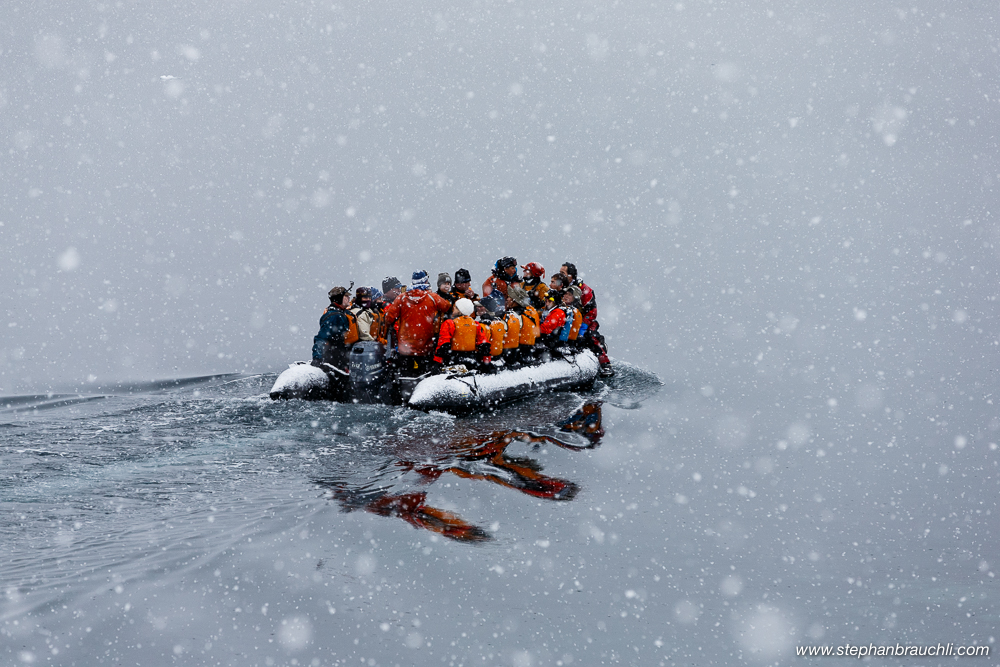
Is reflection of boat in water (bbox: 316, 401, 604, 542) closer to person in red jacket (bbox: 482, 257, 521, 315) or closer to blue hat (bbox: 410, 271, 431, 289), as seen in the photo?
blue hat (bbox: 410, 271, 431, 289)

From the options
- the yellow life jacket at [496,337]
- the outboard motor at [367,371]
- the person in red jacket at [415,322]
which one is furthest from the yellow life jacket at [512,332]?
the outboard motor at [367,371]

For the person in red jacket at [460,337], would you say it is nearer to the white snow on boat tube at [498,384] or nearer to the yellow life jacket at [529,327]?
the white snow on boat tube at [498,384]

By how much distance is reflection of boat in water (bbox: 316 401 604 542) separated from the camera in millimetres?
7863

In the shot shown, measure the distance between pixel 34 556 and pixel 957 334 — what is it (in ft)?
133

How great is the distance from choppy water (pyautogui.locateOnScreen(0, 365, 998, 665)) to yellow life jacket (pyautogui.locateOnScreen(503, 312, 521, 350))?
1.38 meters

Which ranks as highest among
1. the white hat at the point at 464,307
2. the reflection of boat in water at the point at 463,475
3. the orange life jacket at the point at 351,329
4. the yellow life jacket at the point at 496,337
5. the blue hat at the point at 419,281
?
the blue hat at the point at 419,281

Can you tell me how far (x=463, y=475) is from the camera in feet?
30.5

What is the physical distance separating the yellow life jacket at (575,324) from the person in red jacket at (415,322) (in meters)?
3.24

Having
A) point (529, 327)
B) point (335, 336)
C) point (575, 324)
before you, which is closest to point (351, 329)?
point (335, 336)

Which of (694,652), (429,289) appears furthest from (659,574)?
(429,289)

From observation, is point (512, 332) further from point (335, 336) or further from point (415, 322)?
point (335, 336)

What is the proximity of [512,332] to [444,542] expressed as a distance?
630 cm

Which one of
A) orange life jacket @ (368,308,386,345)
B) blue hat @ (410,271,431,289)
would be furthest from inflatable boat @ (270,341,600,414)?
blue hat @ (410,271,431,289)

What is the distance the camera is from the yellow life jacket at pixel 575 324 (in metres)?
15.0
